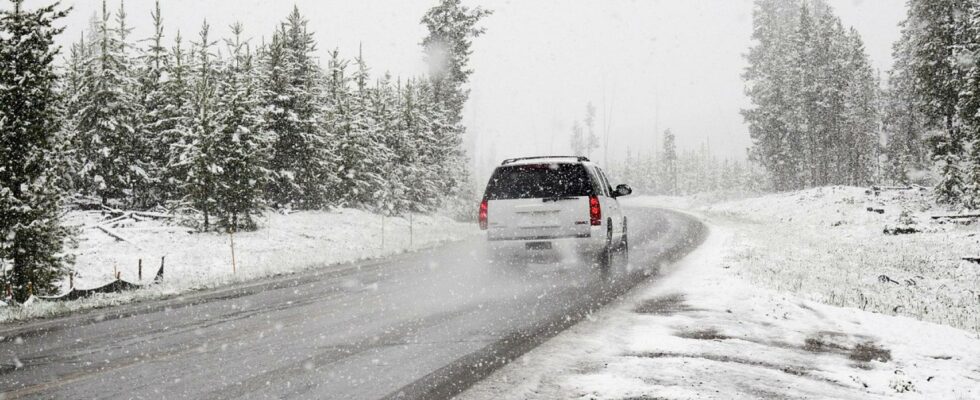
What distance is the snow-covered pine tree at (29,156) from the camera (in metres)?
13.3

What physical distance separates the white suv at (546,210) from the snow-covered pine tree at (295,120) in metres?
17.8

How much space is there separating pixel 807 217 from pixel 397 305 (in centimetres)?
2628

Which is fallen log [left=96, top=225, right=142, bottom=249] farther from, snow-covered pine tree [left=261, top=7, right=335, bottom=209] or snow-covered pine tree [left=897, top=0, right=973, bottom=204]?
snow-covered pine tree [left=897, top=0, right=973, bottom=204]

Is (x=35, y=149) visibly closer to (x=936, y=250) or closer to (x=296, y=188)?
(x=296, y=188)

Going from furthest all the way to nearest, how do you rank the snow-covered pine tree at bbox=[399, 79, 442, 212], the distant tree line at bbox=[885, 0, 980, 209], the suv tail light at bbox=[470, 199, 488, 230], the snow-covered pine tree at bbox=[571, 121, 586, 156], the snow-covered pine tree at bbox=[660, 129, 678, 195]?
1. the snow-covered pine tree at bbox=[571, 121, 586, 156]
2. the snow-covered pine tree at bbox=[660, 129, 678, 195]
3. the snow-covered pine tree at bbox=[399, 79, 442, 212]
4. the distant tree line at bbox=[885, 0, 980, 209]
5. the suv tail light at bbox=[470, 199, 488, 230]

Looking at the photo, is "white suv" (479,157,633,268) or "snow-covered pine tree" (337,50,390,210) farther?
"snow-covered pine tree" (337,50,390,210)

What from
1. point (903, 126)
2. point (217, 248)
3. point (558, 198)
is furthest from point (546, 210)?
point (903, 126)

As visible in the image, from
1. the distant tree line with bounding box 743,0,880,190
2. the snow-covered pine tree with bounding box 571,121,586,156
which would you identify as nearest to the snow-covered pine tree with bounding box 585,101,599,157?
the snow-covered pine tree with bounding box 571,121,586,156

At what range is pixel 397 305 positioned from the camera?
26.8 feet

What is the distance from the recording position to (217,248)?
20969 mm

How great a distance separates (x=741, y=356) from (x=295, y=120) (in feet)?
82.8

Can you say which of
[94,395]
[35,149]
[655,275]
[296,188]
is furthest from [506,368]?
[296,188]

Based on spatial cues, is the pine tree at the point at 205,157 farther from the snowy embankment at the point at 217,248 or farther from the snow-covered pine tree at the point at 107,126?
the snow-covered pine tree at the point at 107,126

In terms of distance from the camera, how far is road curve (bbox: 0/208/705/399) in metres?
4.75
